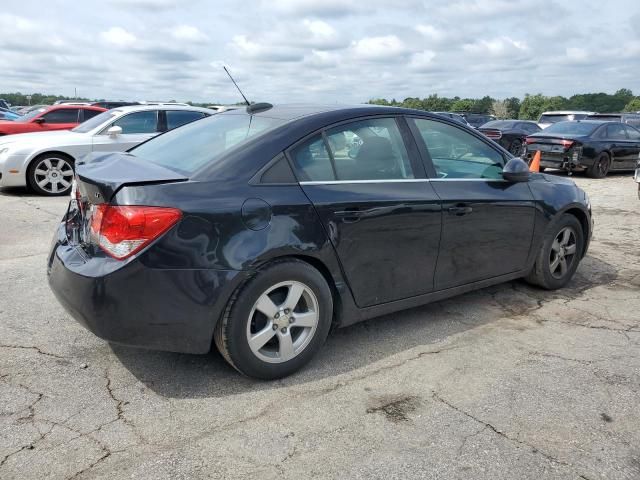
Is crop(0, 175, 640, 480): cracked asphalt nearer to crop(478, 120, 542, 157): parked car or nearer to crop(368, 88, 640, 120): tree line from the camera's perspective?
crop(478, 120, 542, 157): parked car

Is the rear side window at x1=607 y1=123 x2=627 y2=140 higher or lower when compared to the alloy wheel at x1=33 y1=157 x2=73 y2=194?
higher

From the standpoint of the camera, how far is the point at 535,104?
73062mm

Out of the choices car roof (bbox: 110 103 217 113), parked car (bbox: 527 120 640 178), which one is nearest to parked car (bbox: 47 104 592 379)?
car roof (bbox: 110 103 217 113)

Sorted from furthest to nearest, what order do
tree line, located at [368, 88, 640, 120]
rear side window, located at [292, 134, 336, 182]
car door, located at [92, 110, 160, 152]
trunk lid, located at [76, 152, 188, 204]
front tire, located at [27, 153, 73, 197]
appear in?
1. tree line, located at [368, 88, 640, 120]
2. car door, located at [92, 110, 160, 152]
3. front tire, located at [27, 153, 73, 197]
4. rear side window, located at [292, 134, 336, 182]
5. trunk lid, located at [76, 152, 188, 204]

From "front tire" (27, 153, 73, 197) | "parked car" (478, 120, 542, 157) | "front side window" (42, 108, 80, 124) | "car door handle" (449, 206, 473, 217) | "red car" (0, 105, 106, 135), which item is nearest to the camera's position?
"car door handle" (449, 206, 473, 217)

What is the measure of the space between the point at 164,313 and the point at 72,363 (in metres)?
0.89

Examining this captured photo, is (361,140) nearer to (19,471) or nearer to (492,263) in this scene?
(492,263)

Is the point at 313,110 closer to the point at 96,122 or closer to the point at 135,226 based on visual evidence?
the point at 135,226

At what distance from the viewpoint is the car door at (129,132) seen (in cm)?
985

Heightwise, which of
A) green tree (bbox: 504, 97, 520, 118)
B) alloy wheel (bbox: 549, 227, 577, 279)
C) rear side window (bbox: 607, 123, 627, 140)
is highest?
green tree (bbox: 504, 97, 520, 118)

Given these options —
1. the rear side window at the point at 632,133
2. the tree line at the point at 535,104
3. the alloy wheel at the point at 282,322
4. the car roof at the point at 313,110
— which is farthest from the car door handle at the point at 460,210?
the tree line at the point at 535,104

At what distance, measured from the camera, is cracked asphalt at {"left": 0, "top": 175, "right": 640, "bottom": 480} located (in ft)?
8.29

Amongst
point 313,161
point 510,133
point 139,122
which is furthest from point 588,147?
point 313,161

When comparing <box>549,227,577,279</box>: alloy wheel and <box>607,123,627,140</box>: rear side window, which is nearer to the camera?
<box>549,227,577,279</box>: alloy wheel
